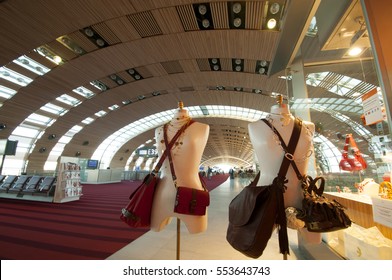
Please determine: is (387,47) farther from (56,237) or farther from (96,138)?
(96,138)

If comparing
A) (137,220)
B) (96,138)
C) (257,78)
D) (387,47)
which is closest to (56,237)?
(137,220)

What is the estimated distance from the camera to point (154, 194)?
1.55 m

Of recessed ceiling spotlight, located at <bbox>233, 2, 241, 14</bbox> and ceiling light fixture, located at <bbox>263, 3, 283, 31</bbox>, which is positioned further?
recessed ceiling spotlight, located at <bbox>233, 2, 241, 14</bbox>

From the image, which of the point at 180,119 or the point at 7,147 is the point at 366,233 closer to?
the point at 180,119

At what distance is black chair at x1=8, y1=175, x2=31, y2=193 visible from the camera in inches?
318

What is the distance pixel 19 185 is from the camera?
8.20 meters

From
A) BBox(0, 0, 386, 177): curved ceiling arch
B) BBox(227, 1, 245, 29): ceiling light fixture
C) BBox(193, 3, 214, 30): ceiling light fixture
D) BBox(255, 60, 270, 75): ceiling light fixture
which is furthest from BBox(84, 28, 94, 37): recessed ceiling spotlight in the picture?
BBox(255, 60, 270, 75): ceiling light fixture

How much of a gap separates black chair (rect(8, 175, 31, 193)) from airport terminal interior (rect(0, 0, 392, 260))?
0.05 metres

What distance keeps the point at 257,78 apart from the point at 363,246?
10256 mm

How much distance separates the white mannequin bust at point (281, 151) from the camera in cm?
128

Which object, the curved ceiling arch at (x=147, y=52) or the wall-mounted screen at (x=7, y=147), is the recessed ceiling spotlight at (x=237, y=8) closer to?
the curved ceiling arch at (x=147, y=52)

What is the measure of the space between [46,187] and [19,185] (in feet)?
5.85

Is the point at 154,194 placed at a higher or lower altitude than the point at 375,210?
higher

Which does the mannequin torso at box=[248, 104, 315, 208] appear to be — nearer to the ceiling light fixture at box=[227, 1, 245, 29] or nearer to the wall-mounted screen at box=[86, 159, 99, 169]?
the ceiling light fixture at box=[227, 1, 245, 29]
